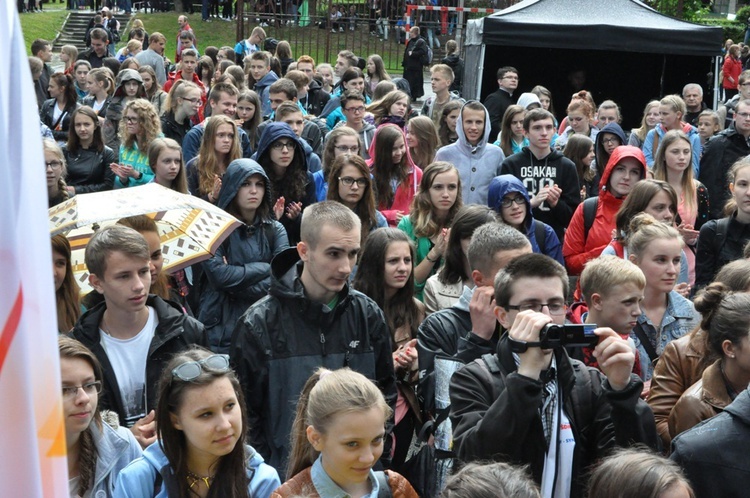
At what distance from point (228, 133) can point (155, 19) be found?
30.9m

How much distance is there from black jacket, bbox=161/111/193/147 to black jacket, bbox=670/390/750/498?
27.4ft

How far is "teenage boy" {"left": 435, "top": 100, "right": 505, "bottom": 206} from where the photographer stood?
9.05 meters

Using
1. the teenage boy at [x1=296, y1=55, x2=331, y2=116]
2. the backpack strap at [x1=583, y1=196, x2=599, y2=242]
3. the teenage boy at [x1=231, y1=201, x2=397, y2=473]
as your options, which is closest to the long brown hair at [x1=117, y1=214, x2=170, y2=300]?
the teenage boy at [x1=231, y1=201, x2=397, y2=473]

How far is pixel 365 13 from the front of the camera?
31172 mm

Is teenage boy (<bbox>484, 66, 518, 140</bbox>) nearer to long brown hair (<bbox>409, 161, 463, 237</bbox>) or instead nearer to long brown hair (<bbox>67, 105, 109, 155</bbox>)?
long brown hair (<bbox>67, 105, 109, 155</bbox>)

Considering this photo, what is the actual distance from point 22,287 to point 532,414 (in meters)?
2.05

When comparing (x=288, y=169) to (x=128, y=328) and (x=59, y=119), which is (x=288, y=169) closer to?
(x=128, y=328)

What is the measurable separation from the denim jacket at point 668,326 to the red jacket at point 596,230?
2086 mm

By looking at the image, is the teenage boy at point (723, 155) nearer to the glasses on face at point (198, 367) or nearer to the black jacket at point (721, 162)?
the black jacket at point (721, 162)

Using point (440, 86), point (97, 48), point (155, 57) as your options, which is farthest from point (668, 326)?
point (97, 48)

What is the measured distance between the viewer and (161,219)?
6.01 metres

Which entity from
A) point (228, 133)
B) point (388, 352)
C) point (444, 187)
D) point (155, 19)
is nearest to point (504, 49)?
point (228, 133)

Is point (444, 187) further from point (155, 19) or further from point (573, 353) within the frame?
point (155, 19)

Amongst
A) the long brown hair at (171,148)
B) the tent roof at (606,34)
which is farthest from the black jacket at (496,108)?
the long brown hair at (171,148)
